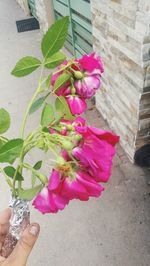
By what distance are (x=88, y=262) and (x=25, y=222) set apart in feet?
3.55

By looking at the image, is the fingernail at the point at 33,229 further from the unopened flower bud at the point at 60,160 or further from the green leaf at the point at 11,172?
the unopened flower bud at the point at 60,160

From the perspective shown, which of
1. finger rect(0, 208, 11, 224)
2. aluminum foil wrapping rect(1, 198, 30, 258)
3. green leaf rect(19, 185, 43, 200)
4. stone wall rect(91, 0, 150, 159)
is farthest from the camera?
stone wall rect(91, 0, 150, 159)

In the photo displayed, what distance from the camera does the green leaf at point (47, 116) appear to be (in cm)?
57

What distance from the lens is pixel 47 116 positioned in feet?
1.90

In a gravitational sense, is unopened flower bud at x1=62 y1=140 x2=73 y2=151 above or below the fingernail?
above

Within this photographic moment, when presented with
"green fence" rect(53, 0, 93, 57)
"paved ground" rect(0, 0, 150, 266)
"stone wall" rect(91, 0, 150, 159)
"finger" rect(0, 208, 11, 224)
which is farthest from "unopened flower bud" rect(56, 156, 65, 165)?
"green fence" rect(53, 0, 93, 57)

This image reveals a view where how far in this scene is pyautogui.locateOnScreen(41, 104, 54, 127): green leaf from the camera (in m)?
0.57

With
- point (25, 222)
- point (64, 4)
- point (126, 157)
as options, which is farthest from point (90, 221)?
point (64, 4)

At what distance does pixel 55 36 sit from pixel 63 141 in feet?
0.69

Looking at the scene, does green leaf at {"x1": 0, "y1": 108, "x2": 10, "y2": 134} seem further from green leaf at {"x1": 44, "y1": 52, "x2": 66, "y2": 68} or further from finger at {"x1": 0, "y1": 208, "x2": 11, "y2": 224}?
finger at {"x1": 0, "y1": 208, "x2": 11, "y2": 224}

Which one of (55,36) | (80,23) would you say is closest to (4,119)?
(55,36)

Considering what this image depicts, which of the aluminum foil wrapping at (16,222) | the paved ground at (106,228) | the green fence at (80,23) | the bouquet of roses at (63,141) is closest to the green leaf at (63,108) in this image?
the bouquet of roses at (63,141)

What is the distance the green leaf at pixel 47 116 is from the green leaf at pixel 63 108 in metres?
0.02

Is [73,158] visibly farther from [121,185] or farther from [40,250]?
[121,185]
